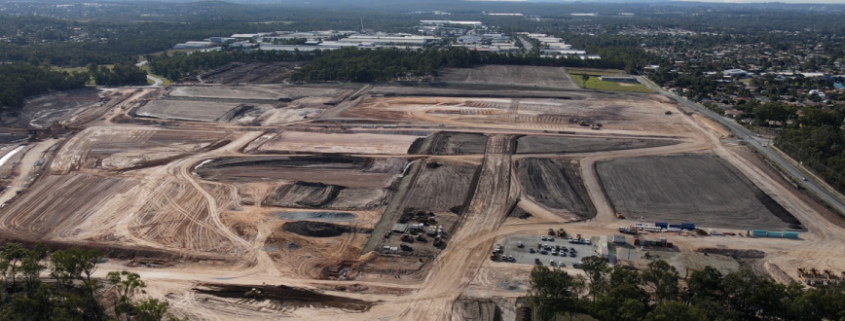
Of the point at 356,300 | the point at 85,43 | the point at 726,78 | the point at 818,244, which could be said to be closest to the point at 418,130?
the point at 356,300

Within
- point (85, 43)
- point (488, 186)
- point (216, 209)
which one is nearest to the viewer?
point (216, 209)

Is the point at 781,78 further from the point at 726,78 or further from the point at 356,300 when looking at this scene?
the point at 356,300

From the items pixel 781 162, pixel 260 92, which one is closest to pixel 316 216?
pixel 781 162

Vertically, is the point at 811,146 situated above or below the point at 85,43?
below

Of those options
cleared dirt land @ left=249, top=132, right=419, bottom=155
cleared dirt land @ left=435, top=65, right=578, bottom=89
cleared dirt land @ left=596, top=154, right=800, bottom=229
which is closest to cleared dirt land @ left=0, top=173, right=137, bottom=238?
cleared dirt land @ left=249, top=132, right=419, bottom=155

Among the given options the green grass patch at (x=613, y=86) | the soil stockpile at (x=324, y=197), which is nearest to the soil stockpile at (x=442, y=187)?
the soil stockpile at (x=324, y=197)

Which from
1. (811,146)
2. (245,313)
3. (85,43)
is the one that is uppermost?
(85,43)

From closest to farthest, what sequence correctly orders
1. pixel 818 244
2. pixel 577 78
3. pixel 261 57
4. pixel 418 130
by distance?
pixel 818 244 → pixel 418 130 → pixel 577 78 → pixel 261 57
